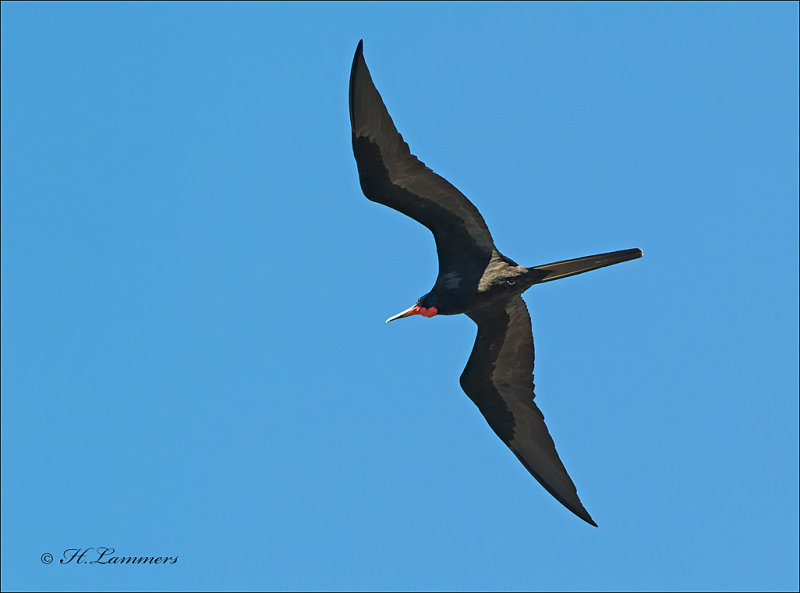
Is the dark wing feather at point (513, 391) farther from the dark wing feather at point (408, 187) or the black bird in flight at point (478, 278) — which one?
the dark wing feather at point (408, 187)

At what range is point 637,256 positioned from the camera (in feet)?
43.4

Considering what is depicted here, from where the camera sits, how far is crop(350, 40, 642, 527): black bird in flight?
1322 centimetres

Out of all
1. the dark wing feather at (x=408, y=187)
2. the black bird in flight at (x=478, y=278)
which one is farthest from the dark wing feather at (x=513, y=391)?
the dark wing feather at (x=408, y=187)

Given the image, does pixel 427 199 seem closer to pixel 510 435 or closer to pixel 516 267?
pixel 516 267

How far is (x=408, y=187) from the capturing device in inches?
539

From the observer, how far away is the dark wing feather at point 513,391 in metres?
15.0

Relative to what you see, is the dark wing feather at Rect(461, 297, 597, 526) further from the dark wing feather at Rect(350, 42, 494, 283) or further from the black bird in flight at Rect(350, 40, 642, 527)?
the dark wing feather at Rect(350, 42, 494, 283)

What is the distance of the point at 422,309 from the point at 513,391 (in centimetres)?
201

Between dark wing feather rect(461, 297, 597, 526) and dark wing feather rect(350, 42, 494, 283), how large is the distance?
101 centimetres

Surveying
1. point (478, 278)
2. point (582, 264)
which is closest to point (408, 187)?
point (478, 278)

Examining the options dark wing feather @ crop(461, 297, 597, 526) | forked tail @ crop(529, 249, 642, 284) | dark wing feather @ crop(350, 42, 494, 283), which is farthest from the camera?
dark wing feather @ crop(461, 297, 597, 526)

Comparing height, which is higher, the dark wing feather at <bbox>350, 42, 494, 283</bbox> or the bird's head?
the dark wing feather at <bbox>350, 42, 494, 283</bbox>

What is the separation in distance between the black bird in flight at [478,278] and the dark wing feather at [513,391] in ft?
0.05

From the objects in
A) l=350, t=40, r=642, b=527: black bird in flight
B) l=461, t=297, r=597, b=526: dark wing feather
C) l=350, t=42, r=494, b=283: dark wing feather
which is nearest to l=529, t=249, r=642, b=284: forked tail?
l=350, t=40, r=642, b=527: black bird in flight
